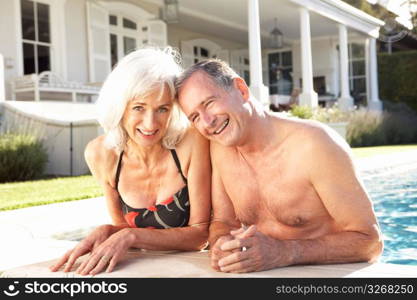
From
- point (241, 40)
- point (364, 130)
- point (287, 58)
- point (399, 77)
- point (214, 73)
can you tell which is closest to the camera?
point (214, 73)

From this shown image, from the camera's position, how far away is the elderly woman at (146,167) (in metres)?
2.34

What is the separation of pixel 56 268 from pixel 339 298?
4.02 ft

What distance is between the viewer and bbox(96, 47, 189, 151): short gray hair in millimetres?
2320

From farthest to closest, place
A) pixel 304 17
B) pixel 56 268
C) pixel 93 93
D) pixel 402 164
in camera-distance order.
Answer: pixel 304 17 → pixel 93 93 → pixel 402 164 → pixel 56 268

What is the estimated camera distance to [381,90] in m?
21.9

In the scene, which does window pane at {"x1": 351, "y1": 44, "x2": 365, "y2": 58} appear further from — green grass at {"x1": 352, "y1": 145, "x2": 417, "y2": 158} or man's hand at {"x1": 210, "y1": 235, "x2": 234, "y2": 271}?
man's hand at {"x1": 210, "y1": 235, "x2": 234, "y2": 271}

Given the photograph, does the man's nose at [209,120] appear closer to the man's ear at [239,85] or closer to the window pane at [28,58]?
the man's ear at [239,85]

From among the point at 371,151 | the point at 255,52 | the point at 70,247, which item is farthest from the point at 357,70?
the point at 70,247

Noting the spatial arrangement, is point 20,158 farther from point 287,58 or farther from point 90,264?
point 287,58

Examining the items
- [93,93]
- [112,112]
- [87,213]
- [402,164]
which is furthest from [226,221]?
[93,93]

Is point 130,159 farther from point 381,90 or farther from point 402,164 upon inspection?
point 381,90

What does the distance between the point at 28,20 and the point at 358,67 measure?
1401 cm

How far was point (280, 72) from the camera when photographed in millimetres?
22422

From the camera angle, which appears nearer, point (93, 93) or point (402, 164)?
point (402, 164)
